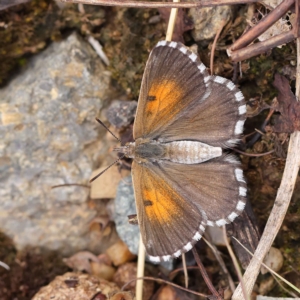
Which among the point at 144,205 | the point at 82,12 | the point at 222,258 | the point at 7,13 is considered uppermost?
the point at 7,13

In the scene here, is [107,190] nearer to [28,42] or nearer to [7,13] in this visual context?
[28,42]

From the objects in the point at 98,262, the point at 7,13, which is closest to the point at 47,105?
the point at 7,13

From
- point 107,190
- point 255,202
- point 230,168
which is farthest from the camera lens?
point 107,190

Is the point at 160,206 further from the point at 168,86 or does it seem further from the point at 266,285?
the point at 266,285

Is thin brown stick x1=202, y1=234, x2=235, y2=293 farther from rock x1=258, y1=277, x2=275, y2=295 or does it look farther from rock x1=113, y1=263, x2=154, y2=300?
rock x1=113, y1=263, x2=154, y2=300

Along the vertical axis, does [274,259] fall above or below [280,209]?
below

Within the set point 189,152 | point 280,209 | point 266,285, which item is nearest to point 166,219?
point 189,152

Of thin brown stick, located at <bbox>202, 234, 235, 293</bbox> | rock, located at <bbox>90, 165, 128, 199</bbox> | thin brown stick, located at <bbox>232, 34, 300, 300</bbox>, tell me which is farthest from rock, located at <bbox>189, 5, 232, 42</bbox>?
thin brown stick, located at <bbox>202, 234, 235, 293</bbox>
